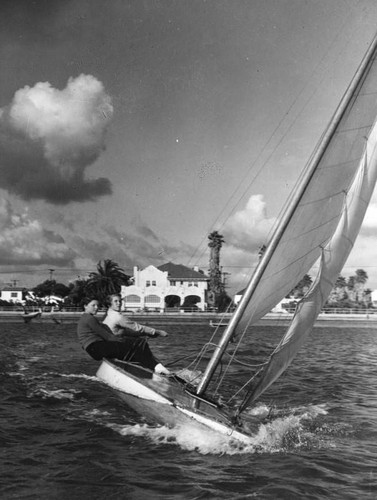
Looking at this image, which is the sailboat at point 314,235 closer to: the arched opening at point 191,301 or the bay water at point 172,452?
the bay water at point 172,452

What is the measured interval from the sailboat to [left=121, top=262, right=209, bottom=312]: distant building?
250ft

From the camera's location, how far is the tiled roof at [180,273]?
9638 cm

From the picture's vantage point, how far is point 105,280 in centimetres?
9644

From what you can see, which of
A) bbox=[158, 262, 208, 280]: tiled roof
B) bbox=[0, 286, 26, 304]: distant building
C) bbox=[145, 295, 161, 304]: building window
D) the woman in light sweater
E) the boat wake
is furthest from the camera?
bbox=[0, 286, 26, 304]: distant building

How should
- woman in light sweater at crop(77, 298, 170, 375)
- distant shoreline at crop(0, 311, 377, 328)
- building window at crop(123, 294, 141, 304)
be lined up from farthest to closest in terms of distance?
building window at crop(123, 294, 141, 304) < distant shoreline at crop(0, 311, 377, 328) < woman in light sweater at crop(77, 298, 170, 375)

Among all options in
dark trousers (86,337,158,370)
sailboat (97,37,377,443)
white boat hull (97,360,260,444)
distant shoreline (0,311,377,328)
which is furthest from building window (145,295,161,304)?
sailboat (97,37,377,443)

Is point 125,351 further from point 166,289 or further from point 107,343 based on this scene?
point 166,289

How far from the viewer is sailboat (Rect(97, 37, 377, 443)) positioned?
9867 millimetres

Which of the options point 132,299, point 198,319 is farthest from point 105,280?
point 198,319

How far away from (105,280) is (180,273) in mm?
13159

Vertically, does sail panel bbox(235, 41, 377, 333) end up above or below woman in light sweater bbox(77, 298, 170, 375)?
above

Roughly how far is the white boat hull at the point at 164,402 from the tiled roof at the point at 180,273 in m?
83.2

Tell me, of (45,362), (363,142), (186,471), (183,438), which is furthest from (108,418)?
(45,362)

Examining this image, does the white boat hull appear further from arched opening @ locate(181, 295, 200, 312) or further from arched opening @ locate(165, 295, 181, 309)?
arched opening @ locate(165, 295, 181, 309)
